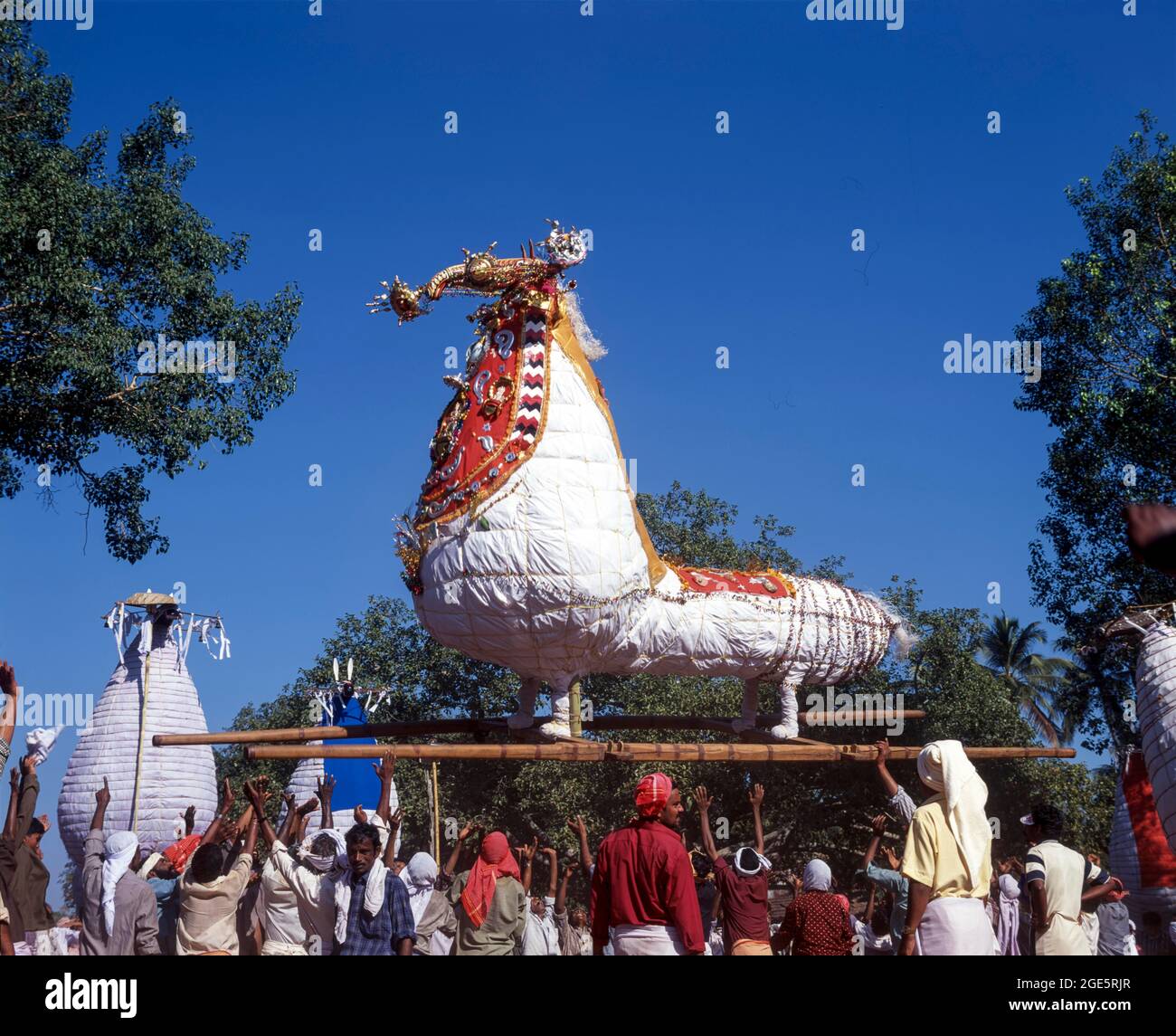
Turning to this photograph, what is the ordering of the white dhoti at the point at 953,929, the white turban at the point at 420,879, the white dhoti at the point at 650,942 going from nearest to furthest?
1. the white dhoti at the point at 953,929
2. the white dhoti at the point at 650,942
3. the white turban at the point at 420,879

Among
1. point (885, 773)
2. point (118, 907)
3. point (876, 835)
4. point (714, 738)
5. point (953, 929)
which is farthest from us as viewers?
point (714, 738)

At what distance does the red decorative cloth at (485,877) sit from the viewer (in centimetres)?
747

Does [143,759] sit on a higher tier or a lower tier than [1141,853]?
higher

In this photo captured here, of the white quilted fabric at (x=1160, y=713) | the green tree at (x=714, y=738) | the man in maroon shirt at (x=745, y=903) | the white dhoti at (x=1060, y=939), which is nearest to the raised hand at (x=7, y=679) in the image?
the man in maroon shirt at (x=745, y=903)

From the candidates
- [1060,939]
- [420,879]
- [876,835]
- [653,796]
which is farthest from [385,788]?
[1060,939]

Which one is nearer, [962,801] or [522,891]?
[962,801]

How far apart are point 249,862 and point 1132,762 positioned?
6.68 meters

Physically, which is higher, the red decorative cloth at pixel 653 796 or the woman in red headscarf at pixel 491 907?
the red decorative cloth at pixel 653 796

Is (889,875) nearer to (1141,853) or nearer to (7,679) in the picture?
(1141,853)

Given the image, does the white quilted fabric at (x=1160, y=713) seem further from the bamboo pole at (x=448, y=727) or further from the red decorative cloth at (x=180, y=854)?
the red decorative cloth at (x=180, y=854)

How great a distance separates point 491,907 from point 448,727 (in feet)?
7.97

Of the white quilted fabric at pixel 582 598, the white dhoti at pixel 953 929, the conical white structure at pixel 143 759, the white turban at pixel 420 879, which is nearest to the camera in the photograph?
the white dhoti at pixel 953 929

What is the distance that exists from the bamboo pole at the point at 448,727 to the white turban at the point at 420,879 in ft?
4.33

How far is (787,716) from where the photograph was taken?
33.2 feet
